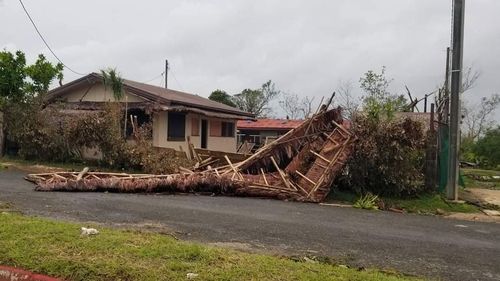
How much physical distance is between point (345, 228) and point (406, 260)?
2553mm

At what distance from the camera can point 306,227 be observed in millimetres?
8992

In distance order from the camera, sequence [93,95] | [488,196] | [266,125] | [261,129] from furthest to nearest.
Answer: [266,125] → [261,129] → [93,95] → [488,196]

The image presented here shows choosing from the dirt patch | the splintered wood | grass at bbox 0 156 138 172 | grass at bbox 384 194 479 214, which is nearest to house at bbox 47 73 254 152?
grass at bbox 0 156 138 172

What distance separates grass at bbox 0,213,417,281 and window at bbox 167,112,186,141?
16029mm

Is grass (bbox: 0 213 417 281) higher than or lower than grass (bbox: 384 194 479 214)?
higher

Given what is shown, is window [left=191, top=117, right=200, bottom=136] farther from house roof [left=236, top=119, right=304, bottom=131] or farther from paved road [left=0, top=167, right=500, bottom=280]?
house roof [left=236, top=119, right=304, bottom=131]

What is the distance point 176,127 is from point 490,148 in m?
20.9

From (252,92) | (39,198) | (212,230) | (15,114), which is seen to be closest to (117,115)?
(15,114)

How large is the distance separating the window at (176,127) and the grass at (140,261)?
16029 mm

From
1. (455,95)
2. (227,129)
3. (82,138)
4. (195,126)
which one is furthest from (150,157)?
(227,129)

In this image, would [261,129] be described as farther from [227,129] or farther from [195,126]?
[195,126]

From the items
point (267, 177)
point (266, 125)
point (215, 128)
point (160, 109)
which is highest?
point (266, 125)

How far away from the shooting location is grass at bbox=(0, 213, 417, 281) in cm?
518

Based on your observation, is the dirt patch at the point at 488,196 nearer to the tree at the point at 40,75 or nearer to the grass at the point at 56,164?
the grass at the point at 56,164
